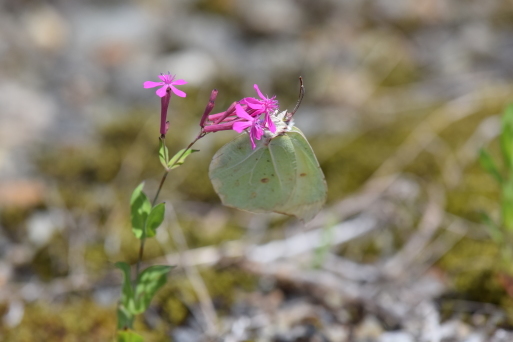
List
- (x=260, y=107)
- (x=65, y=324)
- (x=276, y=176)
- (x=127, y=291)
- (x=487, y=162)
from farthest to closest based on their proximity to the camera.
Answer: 1. (x=65, y=324)
2. (x=487, y=162)
3. (x=276, y=176)
4. (x=127, y=291)
5. (x=260, y=107)

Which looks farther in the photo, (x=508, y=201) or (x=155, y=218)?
(x=508, y=201)

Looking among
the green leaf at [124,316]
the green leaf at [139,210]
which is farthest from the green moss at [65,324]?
the green leaf at [139,210]

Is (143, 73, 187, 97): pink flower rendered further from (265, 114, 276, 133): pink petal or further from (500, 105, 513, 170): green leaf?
(500, 105, 513, 170): green leaf

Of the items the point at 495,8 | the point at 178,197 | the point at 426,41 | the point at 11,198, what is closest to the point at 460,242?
the point at 178,197

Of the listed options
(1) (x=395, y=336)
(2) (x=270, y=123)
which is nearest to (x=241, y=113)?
(2) (x=270, y=123)

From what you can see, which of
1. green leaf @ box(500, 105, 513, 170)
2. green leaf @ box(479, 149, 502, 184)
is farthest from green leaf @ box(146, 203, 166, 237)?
green leaf @ box(500, 105, 513, 170)

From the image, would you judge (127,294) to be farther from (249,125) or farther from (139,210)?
(249,125)

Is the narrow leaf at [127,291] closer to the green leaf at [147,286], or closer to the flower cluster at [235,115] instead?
the green leaf at [147,286]

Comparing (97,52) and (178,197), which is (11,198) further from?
(97,52)
